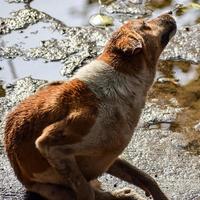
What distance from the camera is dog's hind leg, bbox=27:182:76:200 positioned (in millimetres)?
4523

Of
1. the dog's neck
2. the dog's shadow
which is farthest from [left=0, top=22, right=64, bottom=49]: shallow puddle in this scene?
the dog's neck

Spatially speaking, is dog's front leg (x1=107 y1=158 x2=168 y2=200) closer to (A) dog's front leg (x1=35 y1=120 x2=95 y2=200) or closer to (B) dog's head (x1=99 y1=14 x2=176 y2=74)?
(A) dog's front leg (x1=35 y1=120 x2=95 y2=200)

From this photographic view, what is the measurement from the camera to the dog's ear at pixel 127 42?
435 centimetres

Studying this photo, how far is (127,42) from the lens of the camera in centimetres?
439

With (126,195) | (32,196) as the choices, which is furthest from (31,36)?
(126,195)

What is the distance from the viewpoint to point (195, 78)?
6301mm

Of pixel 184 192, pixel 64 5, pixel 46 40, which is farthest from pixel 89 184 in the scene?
pixel 64 5

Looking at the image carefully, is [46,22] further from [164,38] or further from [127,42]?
[127,42]

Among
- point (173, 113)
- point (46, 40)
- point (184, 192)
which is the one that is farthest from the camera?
point (46, 40)

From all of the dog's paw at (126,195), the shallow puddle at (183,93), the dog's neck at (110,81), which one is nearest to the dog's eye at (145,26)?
the dog's neck at (110,81)

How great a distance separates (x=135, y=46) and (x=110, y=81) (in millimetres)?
280

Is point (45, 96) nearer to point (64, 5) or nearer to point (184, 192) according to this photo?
point (184, 192)

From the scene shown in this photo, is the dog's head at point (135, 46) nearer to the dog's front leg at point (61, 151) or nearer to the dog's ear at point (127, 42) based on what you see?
the dog's ear at point (127, 42)

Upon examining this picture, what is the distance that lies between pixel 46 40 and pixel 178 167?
7.61 ft
